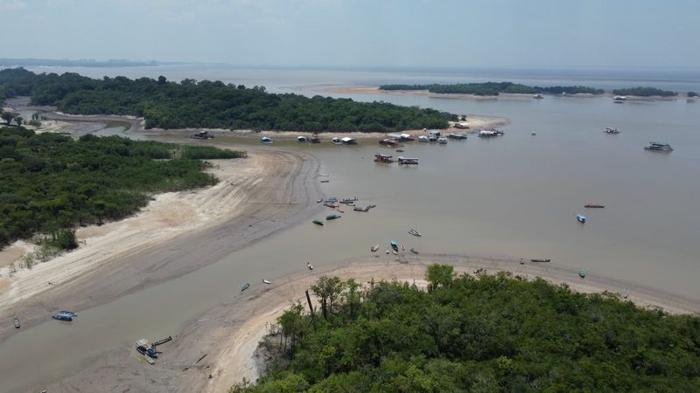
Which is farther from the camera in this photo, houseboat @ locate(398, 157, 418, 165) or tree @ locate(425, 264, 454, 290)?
houseboat @ locate(398, 157, 418, 165)

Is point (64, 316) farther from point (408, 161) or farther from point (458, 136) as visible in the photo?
point (458, 136)

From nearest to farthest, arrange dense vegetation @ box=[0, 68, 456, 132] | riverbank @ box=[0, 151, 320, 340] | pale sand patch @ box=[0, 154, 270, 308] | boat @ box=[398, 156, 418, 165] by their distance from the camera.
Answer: riverbank @ box=[0, 151, 320, 340], pale sand patch @ box=[0, 154, 270, 308], boat @ box=[398, 156, 418, 165], dense vegetation @ box=[0, 68, 456, 132]

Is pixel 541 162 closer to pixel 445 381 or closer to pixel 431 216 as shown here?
pixel 431 216

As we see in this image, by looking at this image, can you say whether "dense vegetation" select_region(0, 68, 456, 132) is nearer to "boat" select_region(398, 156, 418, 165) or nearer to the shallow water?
the shallow water

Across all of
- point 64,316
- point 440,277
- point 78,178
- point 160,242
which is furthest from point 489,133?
point 64,316

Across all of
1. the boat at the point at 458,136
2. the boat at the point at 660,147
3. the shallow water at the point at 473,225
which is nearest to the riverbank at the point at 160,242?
the shallow water at the point at 473,225

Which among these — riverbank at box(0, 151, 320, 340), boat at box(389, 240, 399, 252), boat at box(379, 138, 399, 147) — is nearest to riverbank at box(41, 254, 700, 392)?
boat at box(389, 240, 399, 252)

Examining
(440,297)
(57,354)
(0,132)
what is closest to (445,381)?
(440,297)
